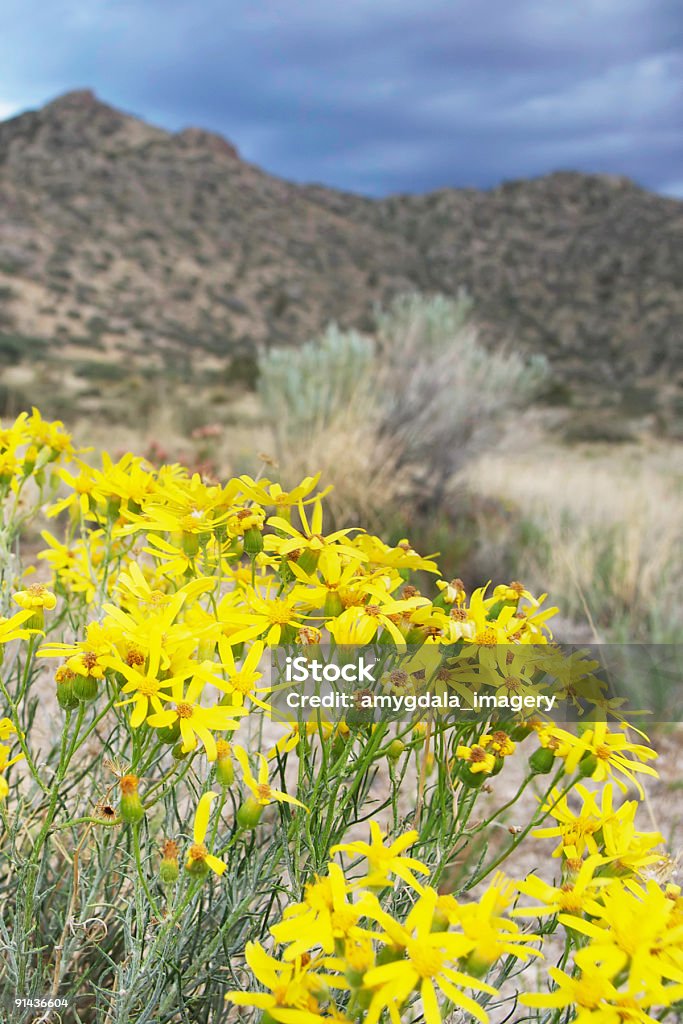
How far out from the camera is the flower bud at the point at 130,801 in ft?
3.01

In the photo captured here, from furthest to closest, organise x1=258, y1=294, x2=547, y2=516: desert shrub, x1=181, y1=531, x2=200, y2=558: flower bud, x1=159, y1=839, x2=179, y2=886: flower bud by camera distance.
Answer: x1=258, y1=294, x2=547, y2=516: desert shrub → x1=181, y1=531, x2=200, y2=558: flower bud → x1=159, y1=839, x2=179, y2=886: flower bud

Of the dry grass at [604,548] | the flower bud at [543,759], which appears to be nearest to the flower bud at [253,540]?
→ the flower bud at [543,759]

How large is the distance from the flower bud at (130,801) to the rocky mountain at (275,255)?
24.2m

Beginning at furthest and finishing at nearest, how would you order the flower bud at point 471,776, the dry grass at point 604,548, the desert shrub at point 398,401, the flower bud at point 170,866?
the desert shrub at point 398,401, the dry grass at point 604,548, the flower bud at point 471,776, the flower bud at point 170,866

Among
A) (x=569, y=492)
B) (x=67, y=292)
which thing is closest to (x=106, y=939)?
(x=569, y=492)

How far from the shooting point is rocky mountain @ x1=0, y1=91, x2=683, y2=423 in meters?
29.7

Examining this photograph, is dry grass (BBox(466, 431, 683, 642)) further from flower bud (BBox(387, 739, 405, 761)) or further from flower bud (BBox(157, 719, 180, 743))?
flower bud (BBox(157, 719, 180, 743))

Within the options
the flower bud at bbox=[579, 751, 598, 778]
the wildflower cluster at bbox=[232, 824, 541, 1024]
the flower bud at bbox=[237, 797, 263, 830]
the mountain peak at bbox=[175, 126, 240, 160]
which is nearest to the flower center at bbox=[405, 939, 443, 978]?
the wildflower cluster at bbox=[232, 824, 541, 1024]

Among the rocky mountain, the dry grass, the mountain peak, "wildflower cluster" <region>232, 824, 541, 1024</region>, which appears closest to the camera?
"wildflower cluster" <region>232, 824, 541, 1024</region>

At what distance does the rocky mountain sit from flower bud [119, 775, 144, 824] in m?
24.2

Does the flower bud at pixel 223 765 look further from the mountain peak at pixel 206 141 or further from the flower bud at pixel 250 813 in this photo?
the mountain peak at pixel 206 141

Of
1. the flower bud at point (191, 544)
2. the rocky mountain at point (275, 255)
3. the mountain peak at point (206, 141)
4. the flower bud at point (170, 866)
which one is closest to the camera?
the flower bud at point (170, 866)

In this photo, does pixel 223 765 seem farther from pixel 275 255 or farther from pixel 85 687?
pixel 275 255

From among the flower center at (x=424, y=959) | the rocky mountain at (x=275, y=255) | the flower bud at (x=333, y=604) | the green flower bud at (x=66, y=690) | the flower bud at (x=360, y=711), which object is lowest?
the flower center at (x=424, y=959)
